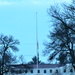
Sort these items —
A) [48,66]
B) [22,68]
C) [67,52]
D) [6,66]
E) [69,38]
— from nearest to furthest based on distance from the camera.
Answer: [69,38]
[67,52]
[6,66]
[22,68]
[48,66]

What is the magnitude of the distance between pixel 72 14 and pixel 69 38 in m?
11.8

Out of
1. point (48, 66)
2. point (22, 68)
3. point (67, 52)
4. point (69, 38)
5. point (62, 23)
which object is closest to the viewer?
point (62, 23)

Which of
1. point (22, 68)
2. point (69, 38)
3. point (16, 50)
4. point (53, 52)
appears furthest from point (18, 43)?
point (69, 38)

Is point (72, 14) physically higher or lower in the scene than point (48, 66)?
higher

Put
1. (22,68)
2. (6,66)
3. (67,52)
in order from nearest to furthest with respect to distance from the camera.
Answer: (67,52) < (6,66) < (22,68)

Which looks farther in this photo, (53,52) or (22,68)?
(22,68)

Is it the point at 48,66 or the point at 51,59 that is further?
the point at 48,66

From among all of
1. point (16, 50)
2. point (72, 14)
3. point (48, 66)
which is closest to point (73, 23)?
point (72, 14)

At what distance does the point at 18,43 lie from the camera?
77.8 metres

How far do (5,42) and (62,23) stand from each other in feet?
127

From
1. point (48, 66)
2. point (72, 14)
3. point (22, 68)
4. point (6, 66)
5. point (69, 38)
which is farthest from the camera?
point (48, 66)

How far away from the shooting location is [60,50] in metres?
50.0

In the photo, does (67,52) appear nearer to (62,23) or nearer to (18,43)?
(62,23)

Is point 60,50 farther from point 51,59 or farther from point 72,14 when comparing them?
point 72,14
